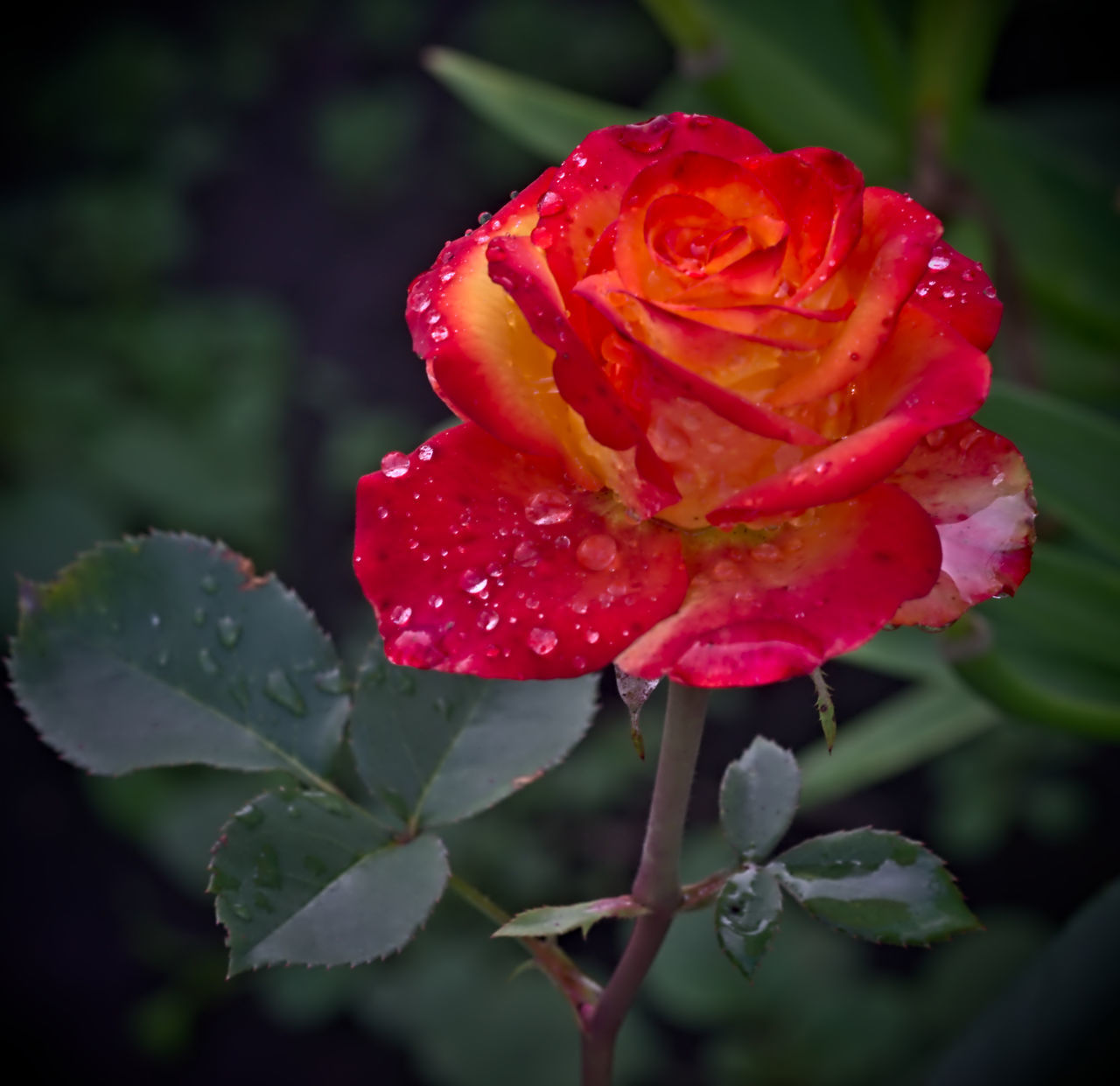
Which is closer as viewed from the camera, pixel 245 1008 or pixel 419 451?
pixel 419 451

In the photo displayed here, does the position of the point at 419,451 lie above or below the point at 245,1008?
above

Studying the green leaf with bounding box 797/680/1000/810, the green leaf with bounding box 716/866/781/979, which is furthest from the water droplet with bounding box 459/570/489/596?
the green leaf with bounding box 797/680/1000/810

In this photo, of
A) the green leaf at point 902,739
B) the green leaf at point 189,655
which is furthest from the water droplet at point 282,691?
the green leaf at point 902,739

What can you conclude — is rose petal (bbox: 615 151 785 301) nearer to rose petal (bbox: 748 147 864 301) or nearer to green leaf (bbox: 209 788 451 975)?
rose petal (bbox: 748 147 864 301)

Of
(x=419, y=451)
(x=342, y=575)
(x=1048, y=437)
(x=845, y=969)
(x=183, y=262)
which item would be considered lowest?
(x=342, y=575)

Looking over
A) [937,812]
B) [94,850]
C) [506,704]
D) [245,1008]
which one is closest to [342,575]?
[94,850]

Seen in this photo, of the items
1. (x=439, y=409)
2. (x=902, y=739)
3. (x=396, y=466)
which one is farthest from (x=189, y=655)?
(x=439, y=409)

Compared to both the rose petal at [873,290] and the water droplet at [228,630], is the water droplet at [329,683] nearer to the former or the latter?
the water droplet at [228,630]

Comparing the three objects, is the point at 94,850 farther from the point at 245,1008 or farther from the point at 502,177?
the point at 502,177
